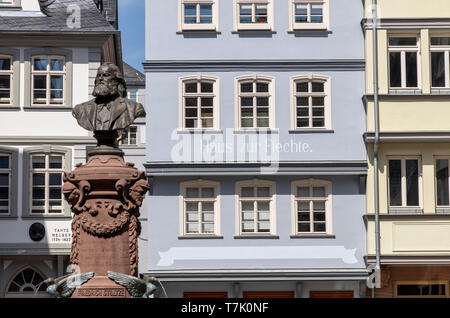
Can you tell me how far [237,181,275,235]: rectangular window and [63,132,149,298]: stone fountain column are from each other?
13977 mm

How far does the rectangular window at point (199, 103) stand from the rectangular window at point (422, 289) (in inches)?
251

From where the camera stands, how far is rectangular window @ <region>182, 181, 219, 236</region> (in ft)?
96.5

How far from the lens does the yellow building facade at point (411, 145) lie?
28.6m

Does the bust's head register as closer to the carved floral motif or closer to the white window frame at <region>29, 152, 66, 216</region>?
the carved floral motif

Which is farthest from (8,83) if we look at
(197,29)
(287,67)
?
(287,67)

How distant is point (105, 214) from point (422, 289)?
50.3 feet

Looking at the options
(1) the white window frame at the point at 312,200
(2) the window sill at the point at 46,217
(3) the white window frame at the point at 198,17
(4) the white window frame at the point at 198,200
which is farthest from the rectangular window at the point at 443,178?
(2) the window sill at the point at 46,217

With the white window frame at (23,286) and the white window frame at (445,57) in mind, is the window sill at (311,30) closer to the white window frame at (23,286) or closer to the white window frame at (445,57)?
the white window frame at (445,57)

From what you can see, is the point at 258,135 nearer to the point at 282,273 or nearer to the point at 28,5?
the point at 282,273

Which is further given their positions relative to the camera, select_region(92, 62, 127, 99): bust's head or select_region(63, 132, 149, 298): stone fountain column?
select_region(92, 62, 127, 99): bust's head

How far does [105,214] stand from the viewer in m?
15.6

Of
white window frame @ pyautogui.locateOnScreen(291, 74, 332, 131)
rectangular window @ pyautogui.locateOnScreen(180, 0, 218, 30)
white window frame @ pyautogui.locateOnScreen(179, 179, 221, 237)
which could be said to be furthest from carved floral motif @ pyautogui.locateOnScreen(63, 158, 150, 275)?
rectangular window @ pyautogui.locateOnScreen(180, 0, 218, 30)

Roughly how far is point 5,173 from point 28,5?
4.72 m
